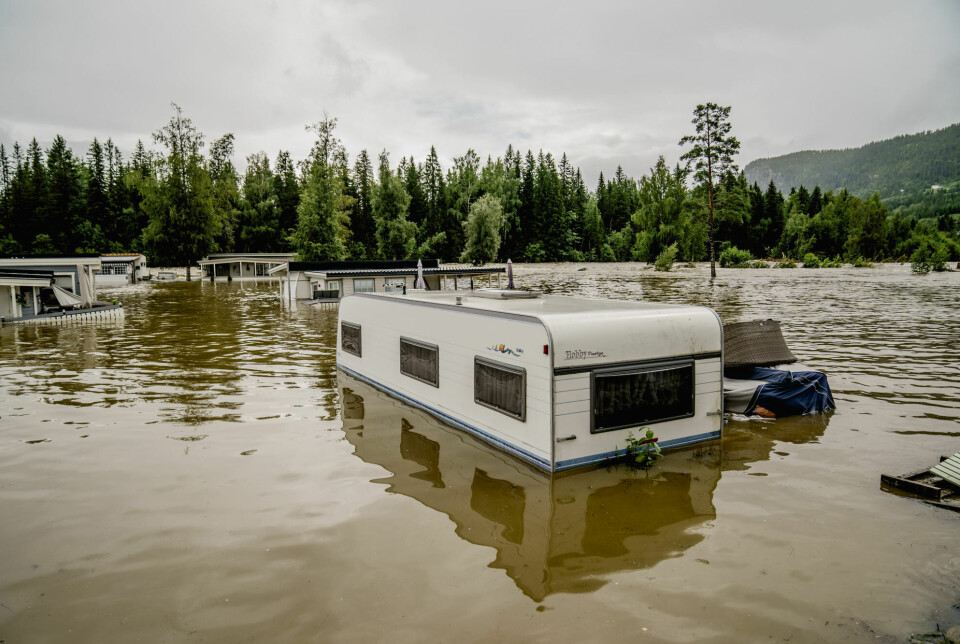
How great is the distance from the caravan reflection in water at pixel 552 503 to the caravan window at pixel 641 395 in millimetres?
759

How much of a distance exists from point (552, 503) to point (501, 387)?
1980 millimetres

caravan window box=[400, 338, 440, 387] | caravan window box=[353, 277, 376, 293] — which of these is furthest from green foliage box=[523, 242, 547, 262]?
caravan window box=[400, 338, 440, 387]

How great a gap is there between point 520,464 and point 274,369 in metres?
10.9

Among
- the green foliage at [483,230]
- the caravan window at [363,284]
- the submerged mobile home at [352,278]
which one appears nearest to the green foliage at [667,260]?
the green foliage at [483,230]

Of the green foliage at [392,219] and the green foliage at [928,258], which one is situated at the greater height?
the green foliage at [392,219]

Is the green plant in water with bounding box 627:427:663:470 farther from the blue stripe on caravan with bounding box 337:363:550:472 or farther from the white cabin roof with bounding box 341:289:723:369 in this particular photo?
the blue stripe on caravan with bounding box 337:363:550:472

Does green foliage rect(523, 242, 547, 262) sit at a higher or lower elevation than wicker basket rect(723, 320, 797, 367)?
higher

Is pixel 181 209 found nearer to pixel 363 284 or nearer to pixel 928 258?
pixel 363 284

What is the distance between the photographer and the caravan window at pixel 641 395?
8.55 meters

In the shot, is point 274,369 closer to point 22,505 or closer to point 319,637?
point 22,505

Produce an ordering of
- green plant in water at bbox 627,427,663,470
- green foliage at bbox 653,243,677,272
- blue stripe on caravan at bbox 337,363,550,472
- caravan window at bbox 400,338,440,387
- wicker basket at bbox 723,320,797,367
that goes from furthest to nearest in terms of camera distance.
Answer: green foliage at bbox 653,243,677,272, wicker basket at bbox 723,320,797,367, caravan window at bbox 400,338,440,387, green plant in water at bbox 627,427,663,470, blue stripe on caravan at bbox 337,363,550,472

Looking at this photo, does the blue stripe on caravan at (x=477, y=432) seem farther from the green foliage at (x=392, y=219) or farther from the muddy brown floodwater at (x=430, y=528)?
the green foliage at (x=392, y=219)

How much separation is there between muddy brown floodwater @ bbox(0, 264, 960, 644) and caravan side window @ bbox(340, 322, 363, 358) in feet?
3.55

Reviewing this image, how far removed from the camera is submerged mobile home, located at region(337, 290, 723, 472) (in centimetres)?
833
